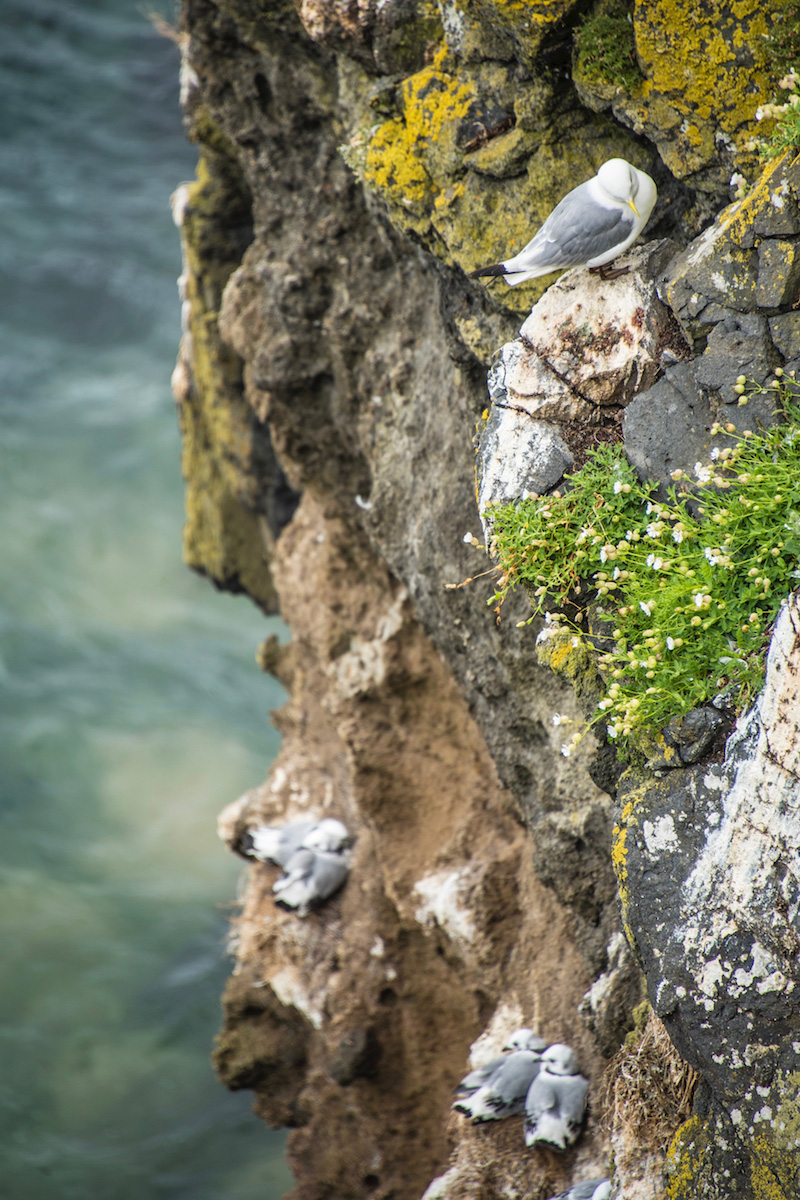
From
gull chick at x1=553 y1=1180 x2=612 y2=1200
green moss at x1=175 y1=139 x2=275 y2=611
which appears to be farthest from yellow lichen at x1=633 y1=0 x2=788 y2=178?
green moss at x1=175 y1=139 x2=275 y2=611

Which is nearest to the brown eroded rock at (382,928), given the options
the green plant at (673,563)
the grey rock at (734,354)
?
the green plant at (673,563)

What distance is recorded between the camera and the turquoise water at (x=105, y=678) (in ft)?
27.2

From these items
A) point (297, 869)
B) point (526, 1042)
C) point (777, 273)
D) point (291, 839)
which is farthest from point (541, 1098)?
point (777, 273)

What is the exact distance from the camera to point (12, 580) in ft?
32.3

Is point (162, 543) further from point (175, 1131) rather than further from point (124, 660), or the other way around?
point (175, 1131)

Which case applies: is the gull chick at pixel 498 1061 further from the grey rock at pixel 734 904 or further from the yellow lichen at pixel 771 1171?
the yellow lichen at pixel 771 1171

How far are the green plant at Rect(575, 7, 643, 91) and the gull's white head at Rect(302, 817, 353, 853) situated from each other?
16.1 feet

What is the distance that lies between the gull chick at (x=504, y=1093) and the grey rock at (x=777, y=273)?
3.20 metres

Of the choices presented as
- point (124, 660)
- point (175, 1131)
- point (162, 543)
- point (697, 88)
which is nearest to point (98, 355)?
point (162, 543)

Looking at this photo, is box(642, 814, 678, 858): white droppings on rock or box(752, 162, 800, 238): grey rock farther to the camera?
box(642, 814, 678, 858): white droppings on rock

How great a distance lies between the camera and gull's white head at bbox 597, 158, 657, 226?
2.44 metres

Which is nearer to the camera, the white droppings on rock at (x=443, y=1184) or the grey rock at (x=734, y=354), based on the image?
the grey rock at (x=734, y=354)

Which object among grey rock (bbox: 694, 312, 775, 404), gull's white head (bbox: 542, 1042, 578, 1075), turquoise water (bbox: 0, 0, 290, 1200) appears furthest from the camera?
turquoise water (bbox: 0, 0, 290, 1200)

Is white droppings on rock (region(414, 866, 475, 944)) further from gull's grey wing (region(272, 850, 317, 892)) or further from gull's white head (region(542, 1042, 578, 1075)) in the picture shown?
gull's grey wing (region(272, 850, 317, 892))
